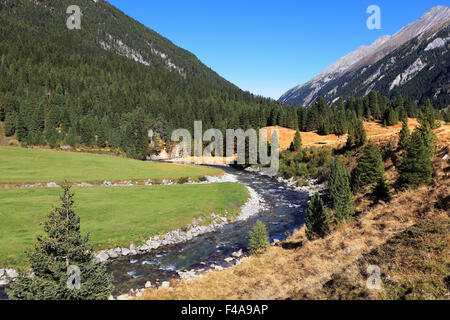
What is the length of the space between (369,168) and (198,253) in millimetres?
30346

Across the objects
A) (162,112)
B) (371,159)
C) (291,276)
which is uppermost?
(162,112)

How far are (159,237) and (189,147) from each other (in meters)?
105

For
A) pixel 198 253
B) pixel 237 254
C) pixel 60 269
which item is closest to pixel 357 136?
pixel 237 254

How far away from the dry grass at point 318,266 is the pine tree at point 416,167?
687 centimetres

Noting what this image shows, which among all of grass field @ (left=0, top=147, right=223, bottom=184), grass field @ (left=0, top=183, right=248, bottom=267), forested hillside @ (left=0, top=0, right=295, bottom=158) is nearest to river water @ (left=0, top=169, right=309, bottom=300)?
grass field @ (left=0, top=183, right=248, bottom=267)

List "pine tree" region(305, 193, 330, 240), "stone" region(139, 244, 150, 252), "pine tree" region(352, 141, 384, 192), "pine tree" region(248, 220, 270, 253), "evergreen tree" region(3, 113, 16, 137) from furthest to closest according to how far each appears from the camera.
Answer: "evergreen tree" region(3, 113, 16, 137)
"pine tree" region(352, 141, 384, 192)
"stone" region(139, 244, 150, 252)
"pine tree" region(305, 193, 330, 240)
"pine tree" region(248, 220, 270, 253)

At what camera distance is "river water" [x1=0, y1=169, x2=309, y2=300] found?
67.1 ft

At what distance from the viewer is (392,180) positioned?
42469 mm

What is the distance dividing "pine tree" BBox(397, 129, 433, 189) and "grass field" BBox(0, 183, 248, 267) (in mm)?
22979

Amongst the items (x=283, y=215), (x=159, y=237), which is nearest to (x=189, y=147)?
(x=283, y=215)

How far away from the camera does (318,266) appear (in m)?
16.6

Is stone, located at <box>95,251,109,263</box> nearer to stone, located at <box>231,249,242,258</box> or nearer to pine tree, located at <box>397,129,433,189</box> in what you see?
stone, located at <box>231,249,242,258</box>

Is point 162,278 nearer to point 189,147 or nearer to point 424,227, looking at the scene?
point 424,227

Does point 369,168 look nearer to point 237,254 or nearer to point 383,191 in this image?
point 383,191
